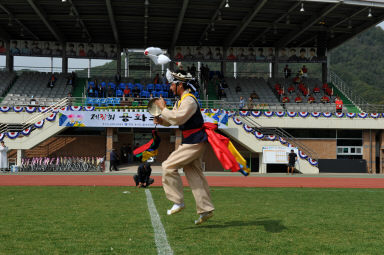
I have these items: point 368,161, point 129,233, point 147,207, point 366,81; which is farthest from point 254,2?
point 366,81

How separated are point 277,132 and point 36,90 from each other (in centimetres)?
2017

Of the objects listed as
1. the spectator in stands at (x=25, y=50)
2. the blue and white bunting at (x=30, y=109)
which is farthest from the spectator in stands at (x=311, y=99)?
the spectator in stands at (x=25, y=50)

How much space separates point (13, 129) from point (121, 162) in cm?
829

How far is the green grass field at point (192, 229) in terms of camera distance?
552 cm

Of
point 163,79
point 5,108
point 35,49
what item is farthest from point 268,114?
point 35,49

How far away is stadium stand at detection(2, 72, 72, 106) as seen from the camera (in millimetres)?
34281

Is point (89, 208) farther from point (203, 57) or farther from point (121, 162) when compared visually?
point (203, 57)

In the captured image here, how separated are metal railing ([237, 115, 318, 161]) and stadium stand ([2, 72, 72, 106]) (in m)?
14.7

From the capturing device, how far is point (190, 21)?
37781mm

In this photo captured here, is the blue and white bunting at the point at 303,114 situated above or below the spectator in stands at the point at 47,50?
below

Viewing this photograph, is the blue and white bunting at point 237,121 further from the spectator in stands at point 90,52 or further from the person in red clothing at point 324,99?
the spectator in stands at point 90,52

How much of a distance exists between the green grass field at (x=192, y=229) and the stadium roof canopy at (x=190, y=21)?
24473 mm

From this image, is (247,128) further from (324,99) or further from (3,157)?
(3,157)

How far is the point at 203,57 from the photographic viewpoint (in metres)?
44.2
